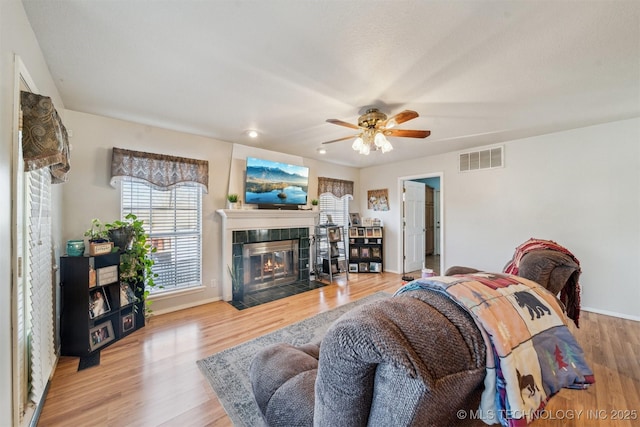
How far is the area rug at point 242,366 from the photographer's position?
1.69 meters

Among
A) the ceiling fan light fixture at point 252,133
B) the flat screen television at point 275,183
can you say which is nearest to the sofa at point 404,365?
the ceiling fan light fixture at point 252,133

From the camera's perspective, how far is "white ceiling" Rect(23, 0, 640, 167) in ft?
4.75

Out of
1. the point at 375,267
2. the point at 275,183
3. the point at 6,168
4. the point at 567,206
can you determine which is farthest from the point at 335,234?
the point at 6,168

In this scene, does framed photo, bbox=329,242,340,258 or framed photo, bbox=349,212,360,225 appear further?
framed photo, bbox=349,212,360,225

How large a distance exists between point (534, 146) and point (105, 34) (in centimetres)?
486

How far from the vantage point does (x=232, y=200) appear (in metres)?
3.75

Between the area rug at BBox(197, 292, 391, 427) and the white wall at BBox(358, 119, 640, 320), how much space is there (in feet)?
8.98

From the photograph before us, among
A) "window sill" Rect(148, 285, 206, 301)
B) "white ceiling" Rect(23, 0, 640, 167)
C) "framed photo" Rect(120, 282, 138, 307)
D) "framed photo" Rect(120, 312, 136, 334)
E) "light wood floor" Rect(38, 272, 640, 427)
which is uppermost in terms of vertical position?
"white ceiling" Rect(23, 0, 640, 167)

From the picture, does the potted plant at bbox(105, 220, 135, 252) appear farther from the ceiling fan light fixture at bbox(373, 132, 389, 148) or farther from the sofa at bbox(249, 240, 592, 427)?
the sofa at bbox(249, 240, 592, 427)

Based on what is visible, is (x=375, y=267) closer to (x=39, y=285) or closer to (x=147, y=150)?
(x=147, y=150)

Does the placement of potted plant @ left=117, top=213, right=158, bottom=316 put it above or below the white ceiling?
below

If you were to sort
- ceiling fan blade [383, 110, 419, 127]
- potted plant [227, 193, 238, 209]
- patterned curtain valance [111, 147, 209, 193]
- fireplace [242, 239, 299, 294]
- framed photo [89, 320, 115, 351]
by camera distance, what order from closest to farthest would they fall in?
ceiling fan blade [383, 110, 419, 127], framed photo [89, 320, 115, 351], patterned curtain valance [111, 147, 209, 193], potted plant [227, 193, 238, 209], fireplace [242, 239, 299, 294]

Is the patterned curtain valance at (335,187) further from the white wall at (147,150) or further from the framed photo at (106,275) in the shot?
the framed photo at (106,275)

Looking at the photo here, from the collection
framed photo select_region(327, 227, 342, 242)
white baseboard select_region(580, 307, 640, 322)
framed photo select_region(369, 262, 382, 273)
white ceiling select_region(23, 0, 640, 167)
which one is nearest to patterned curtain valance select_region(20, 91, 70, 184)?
white ceiling select_region(23, 0, 640, 167)
